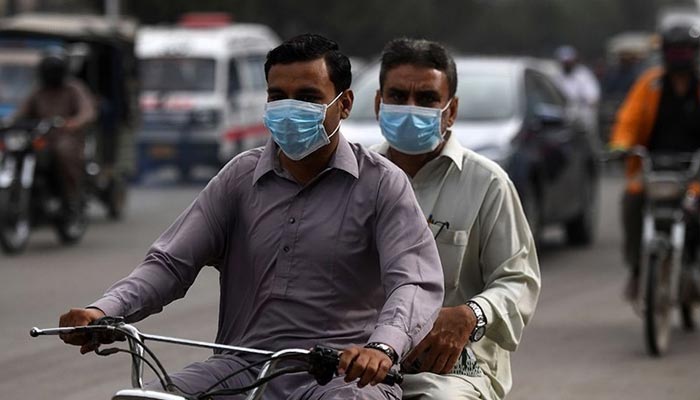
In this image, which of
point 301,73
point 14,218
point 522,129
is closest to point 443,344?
point 301,73

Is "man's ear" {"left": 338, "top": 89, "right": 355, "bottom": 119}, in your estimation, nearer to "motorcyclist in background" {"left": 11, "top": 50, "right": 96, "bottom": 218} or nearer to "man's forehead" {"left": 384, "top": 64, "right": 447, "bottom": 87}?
"man's forehead" {"left": 384, "top": 64, "right": 447, "bottom": 87}

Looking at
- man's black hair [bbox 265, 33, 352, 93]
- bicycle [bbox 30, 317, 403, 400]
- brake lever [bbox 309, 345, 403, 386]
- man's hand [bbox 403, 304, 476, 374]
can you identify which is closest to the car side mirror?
man's hand [bbox 403, 304, 476, 374]

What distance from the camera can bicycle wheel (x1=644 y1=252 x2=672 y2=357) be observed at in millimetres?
9547

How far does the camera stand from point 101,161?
789 inches

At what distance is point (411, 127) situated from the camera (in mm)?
5137

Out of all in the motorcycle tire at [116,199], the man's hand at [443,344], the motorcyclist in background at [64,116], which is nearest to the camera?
the man's hand at [443,344]

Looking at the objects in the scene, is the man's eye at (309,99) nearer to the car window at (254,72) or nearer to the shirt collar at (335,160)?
the shirt collar at (335,160)

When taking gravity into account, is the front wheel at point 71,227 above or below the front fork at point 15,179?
below

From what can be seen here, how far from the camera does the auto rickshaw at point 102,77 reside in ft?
61.8

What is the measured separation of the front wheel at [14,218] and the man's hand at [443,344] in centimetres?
1101

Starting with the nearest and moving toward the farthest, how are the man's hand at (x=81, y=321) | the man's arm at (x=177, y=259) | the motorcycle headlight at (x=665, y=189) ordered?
the man's hand at (x=81, y=321) → the man's arm at (x=177, y=259) → the motorcycle headlight at (x=665, y=189)

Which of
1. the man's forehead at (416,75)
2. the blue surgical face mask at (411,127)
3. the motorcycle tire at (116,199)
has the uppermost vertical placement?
the man's forehead at (416,75)

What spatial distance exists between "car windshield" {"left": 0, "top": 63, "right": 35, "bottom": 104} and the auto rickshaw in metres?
0.01

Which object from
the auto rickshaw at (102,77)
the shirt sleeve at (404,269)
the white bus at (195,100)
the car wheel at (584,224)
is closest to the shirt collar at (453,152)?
the shirt sleeve at (404,269)
